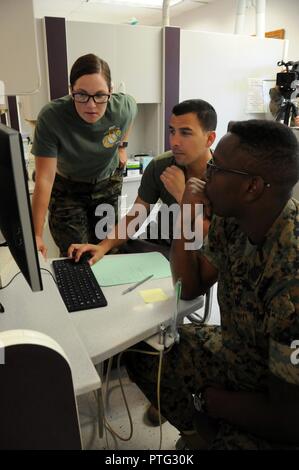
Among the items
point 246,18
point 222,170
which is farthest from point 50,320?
point 246,18

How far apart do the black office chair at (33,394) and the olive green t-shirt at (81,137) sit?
1352 mm

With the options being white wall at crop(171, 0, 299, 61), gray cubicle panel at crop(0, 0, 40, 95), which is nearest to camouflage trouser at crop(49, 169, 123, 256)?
gray cubicle panel at crop(0, 0, 40, 95)

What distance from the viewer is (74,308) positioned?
1055 mm

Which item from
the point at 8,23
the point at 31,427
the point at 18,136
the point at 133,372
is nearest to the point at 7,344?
the point at 31,427

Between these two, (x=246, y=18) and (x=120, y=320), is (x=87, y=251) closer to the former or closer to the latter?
(x=120, y=320)

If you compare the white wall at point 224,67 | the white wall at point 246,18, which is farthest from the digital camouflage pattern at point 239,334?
the white wall at point 246,18

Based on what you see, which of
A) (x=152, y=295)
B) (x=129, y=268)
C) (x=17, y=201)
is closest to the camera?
(x=17, y=201)

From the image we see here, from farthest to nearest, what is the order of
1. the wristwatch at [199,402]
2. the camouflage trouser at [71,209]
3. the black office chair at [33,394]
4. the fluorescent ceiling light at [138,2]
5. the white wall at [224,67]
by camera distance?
the fluorescent ceiling light at [138,2], the white wall at [224,67], the camouflage trouser at [71,209], the wristwatch at [199,402], the black office chair at [33,394]

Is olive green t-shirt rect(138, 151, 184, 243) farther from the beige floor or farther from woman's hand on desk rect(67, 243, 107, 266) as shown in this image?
the beige floor

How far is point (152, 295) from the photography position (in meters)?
1.16

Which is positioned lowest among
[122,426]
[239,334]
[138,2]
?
[122,426]

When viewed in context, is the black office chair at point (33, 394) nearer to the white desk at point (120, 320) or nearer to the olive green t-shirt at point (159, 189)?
the white desk at point (120, 320)

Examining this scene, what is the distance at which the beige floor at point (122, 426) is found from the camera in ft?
4.90

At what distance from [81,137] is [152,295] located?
38.9 inches
